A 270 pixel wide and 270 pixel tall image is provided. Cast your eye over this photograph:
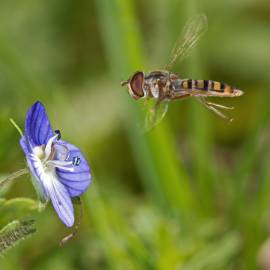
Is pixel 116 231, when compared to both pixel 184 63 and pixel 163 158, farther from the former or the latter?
pixel 184 63

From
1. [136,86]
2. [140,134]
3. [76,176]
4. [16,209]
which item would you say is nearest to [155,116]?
[136,86]

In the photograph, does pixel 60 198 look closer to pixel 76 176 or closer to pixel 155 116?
pixel 76 176

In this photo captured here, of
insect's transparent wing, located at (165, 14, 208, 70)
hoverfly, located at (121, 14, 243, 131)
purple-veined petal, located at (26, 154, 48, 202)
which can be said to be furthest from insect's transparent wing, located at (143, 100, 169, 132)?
purple-veined petal, located at (26, 154, 48, 202)

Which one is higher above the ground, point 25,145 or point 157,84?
point 157,84

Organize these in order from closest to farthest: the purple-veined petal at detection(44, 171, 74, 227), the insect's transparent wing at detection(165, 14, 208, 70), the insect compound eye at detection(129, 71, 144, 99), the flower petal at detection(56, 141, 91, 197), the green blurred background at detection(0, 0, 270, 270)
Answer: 1. the purple-veined petal at detection(44, 171, 74, 227)
2. the flower petal at detection(56, 141, 91, 197)
3. the insect compound eye at detection(129, 71, 144, 99)
4. the insect's transparent wing at detection(165, 14, 208, 70)
5. the green blurred background at detection(0, 0, 270, 270)

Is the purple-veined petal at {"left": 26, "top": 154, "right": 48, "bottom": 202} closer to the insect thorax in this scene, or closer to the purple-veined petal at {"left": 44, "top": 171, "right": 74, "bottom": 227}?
the purple-veined petal at {"left": 44, "top": 171, "right": 74, "bottom": 227}

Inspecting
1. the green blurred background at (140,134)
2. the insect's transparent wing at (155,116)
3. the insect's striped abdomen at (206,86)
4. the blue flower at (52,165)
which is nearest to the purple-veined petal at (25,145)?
the blue flower at (52,165)

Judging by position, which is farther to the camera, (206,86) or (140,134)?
(140,134)
